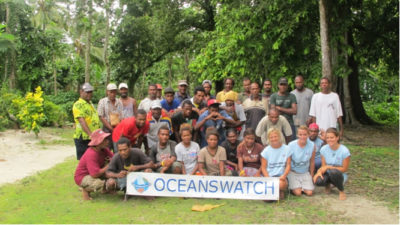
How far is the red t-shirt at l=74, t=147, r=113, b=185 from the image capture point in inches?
212

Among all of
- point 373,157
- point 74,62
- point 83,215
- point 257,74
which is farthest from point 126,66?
point 83,215

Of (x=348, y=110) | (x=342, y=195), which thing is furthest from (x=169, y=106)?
(x=348, y=110)

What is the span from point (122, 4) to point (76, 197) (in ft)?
51.9

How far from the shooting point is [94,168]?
5.39 meters

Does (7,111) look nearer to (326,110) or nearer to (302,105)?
(302,105)

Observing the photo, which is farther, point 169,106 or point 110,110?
point 169,106

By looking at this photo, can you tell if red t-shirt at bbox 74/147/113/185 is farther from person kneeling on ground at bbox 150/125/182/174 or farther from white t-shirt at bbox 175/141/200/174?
white t-shirt at bbox 175/141/200/174

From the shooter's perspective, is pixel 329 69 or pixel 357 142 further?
pixel 357 142

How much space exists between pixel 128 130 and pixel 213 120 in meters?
1.37

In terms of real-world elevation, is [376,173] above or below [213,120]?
below

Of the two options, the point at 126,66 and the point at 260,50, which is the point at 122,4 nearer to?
the point at 126,66

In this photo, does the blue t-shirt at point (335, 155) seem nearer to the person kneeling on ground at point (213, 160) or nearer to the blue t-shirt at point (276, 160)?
the blue t-shirt at point (276, 160)

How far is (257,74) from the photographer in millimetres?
11000

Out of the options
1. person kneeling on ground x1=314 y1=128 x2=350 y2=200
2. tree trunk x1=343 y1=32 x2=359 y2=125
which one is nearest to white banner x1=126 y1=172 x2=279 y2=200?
person kneeling on ground x1=314 y1=128 x2=350 y2=200
